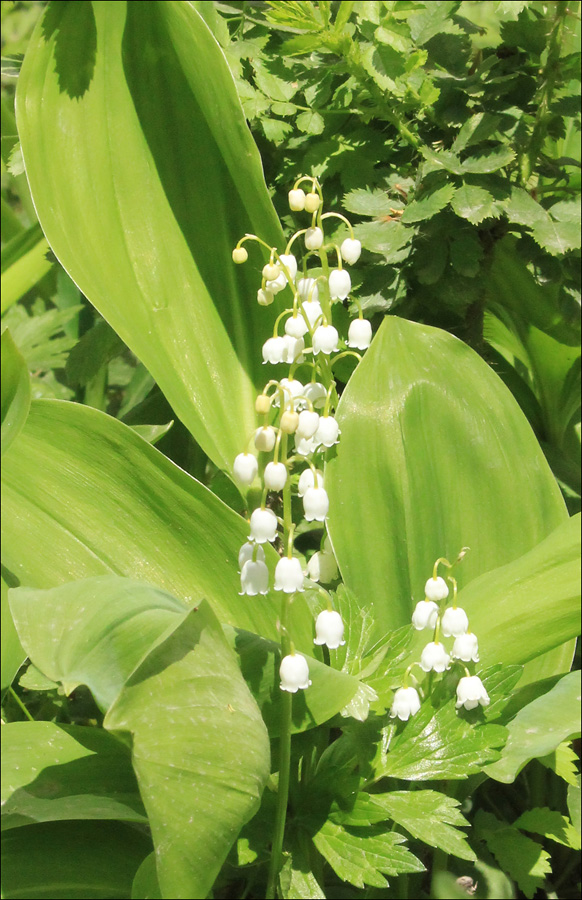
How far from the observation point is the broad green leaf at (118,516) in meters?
1.13

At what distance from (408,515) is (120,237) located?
1.99 feet

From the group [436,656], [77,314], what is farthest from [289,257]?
[77,314]

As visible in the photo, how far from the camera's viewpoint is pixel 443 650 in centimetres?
104

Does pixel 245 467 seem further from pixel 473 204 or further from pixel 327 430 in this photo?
pixel 473 204

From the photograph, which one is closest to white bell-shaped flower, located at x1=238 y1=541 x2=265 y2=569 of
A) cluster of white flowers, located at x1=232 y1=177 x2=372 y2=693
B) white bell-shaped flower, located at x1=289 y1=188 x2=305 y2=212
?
cluster of white flowers, located at x1=232 y1=177 x2=372 y2=693

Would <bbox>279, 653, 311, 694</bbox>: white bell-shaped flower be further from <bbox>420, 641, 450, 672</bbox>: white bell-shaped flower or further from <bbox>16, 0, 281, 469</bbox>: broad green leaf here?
<bbox>16, 0, 281, 469</bbox>: broad green leaf

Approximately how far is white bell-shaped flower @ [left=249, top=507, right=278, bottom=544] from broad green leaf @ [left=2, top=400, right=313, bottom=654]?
22cm

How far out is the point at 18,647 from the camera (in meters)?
0.99

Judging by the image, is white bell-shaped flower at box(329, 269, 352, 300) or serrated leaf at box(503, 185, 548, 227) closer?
→ white bell-shaped flower at box(329, 269, 352, 300)

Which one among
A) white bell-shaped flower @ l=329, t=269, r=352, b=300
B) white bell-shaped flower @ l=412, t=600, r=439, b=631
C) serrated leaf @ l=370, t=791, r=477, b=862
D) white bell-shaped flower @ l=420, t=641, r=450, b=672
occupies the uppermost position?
white bell-shaped flower @ l=329, t=269, r=352, b=300

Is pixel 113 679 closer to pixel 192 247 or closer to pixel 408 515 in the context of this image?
pixel 408 515

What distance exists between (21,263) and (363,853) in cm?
81

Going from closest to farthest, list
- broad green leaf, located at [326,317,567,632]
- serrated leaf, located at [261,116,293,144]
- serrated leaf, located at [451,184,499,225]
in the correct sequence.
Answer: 1. broad green leaf, located at [326,317,567,632]
2. serrated leaf, located at [451,184,499,225]
3. serrated leaf, located at [261,116,293,144]

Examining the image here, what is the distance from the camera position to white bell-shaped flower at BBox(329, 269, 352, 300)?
3.53ft
